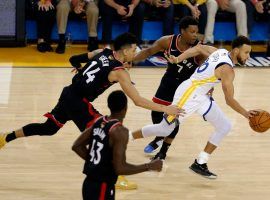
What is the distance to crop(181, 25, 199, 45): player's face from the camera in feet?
24.3

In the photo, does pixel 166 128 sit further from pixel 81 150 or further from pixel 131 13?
pixel 131 13

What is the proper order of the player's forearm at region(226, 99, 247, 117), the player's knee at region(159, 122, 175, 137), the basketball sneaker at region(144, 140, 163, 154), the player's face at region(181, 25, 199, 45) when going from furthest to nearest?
the basketball sneaker at region(144, 140, 163, 154), the player's face at region(181, 25, 199, 45), the player's knee at region(159, 122, 175, 137), the player's forearm at region(226, 99, 247, 117)

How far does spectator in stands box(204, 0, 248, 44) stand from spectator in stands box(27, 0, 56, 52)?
106 inches

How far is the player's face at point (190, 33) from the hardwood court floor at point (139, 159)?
4.06 feet

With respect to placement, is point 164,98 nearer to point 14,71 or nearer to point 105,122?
point 105,122

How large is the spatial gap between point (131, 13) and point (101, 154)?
24.9 feet

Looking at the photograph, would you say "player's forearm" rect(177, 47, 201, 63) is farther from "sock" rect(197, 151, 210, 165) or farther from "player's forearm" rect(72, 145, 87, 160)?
"player's forearm" rect(72, 145, 87, 160)

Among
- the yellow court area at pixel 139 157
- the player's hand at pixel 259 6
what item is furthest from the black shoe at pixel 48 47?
the player's hand at pixel 259 6

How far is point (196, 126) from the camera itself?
888cm

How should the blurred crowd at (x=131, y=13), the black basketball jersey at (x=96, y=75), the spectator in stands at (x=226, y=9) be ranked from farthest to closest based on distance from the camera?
the spectator in stands at (x=226, y=9) < the blurred crowd at (x=131, y=13) < the black basketball jersey at (x=96, y=75)

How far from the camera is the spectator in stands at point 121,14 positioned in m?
12.3

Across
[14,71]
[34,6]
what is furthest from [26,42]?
[14,71]

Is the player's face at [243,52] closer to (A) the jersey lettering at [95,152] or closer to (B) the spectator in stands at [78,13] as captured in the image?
(A) the jersey lettering at [95,152]

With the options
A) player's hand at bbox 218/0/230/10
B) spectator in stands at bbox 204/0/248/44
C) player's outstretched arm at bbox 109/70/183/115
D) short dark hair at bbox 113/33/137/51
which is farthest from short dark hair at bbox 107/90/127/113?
player's hand at bbox 218/0/230/10
